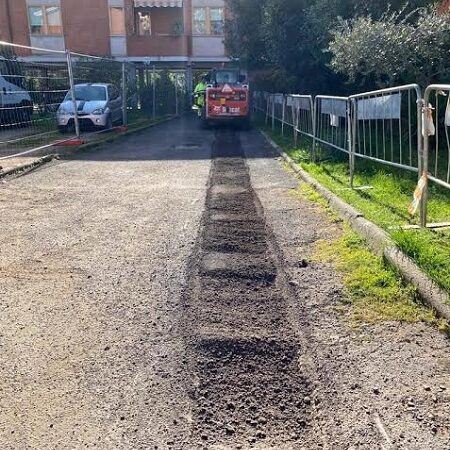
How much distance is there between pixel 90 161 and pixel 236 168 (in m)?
3.55

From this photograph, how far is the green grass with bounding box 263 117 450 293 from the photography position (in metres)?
3.85

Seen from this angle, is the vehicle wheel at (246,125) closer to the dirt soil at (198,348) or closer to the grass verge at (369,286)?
the dirt soil at (198,348)

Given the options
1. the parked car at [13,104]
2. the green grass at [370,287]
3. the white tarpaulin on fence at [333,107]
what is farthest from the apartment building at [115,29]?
the green grass at [370,287]

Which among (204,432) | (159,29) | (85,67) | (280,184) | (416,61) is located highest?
(159,29)

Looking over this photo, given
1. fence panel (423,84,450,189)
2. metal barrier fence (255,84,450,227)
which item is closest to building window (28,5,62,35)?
metal barrier fence (255,84,450,227)

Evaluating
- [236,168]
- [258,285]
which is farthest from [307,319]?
[236,168]

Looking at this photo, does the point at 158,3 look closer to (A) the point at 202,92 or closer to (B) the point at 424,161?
(A) the point at 202,92

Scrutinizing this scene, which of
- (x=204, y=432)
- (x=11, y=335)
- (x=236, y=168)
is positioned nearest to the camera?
(x=204, y=432)

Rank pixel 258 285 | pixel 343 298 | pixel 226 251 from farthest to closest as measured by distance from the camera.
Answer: pixel 226 251 < pixel 258 285 < pixel 343 298

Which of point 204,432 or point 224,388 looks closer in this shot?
point 204,432

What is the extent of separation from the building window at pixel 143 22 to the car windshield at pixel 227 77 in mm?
14897

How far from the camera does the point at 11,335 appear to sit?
313 cm

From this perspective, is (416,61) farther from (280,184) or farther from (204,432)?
(204,432)

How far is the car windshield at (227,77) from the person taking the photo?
20484 millimetres
